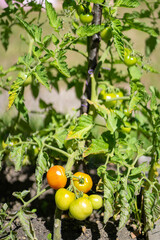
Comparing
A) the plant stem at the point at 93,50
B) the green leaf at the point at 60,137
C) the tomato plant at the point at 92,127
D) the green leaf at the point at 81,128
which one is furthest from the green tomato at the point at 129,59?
the green leaf at the point at 60,137

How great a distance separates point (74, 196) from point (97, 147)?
21 centimetres

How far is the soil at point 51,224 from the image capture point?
1.28 meters

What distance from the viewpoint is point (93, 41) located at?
1268 mm

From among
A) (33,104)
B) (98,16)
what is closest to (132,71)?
(98,16)

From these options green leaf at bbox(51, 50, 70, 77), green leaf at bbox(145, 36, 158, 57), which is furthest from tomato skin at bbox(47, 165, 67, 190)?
green leaf at bbox(145, 36, 158, 57)

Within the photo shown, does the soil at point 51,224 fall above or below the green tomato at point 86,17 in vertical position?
below

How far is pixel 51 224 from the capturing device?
53.3 inches

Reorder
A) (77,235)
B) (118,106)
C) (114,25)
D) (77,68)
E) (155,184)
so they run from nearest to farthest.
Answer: (114,25) → (155,184) → (77,235) → (118,106) → (77,68)

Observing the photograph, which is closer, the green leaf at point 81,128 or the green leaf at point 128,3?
the green leaf at point 128,3

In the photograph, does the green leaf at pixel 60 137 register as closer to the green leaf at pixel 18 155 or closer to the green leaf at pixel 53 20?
the green leaf at pixel 18 155

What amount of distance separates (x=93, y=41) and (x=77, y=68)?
321 millimetres

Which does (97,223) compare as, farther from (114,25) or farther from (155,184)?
(114,25)

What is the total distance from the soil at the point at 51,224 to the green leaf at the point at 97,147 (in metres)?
0.34

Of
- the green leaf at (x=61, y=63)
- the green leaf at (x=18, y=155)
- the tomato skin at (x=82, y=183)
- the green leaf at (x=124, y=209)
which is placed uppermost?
the green leaf at (x=61, y=63)
